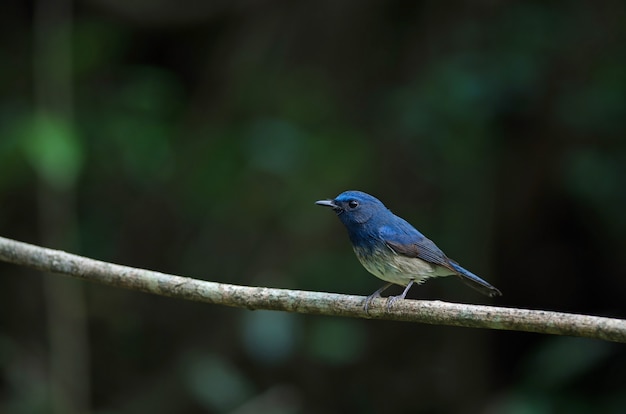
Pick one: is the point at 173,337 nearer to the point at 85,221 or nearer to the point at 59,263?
the point at 85,221

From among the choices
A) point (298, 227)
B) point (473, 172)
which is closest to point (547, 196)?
point (473, 172)

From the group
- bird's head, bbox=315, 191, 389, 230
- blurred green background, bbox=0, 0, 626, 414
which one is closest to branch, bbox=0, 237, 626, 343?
bird's head, bbox=315, 191, 389, 230

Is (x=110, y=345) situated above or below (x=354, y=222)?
below

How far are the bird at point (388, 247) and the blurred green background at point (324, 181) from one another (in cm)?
184

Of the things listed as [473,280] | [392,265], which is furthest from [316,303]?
[473,280]

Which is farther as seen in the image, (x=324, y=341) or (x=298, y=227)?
(x=298, y=227)

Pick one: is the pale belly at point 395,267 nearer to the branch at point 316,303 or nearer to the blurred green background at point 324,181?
the branch at point 316,303

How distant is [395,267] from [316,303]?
98cm

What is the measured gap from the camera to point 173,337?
6988 mm

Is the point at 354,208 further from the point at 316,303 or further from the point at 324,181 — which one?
the point at 324,181

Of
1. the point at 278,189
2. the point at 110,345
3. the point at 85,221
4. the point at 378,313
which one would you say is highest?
the point at 378,313

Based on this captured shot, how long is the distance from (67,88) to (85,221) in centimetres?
171

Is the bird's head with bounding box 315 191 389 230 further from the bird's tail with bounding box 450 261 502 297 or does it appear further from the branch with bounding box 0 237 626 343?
the branch with bounding box 0 237 626 343

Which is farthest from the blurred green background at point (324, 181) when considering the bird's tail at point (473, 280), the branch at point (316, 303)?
the branch at point (316, 303)
